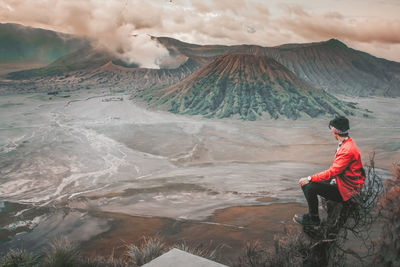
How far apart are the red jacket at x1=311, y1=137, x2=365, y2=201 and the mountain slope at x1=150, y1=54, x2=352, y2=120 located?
52.0 feet

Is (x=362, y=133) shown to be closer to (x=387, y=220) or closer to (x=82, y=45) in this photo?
→ (x=387, y=220)

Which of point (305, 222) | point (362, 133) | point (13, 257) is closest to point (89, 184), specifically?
point (13, 257)

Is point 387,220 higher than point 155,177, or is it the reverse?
point 387,220

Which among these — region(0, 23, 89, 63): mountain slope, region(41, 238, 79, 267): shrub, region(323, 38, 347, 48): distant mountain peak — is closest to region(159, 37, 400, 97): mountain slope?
region(323, 38, 347, 48): distant mountain peak

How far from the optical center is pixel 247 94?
68.2ft

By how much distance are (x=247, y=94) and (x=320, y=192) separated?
18.9 metres

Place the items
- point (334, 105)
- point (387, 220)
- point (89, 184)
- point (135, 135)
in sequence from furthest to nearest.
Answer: point (334, 105) < point (135, 135) < point (89, 184) < point (387, 220)

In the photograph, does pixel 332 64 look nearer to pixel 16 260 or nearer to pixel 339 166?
pixel 339 166

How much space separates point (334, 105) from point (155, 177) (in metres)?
15.3

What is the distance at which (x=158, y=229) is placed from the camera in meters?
4.60

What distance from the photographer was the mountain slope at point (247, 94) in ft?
63.0

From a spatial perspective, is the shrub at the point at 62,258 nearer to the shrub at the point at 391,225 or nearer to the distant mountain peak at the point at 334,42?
the shrub at the point at 391,225

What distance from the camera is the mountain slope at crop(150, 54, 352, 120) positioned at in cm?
1920

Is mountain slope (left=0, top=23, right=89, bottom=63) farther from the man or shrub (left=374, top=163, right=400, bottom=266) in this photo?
shrub (left=374, top=163, right=400, bottom=266)
